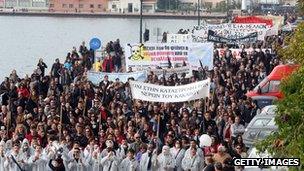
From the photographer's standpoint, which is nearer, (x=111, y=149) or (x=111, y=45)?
(x=111, y=149)

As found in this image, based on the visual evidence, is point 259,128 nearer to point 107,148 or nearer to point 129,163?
point 129,163

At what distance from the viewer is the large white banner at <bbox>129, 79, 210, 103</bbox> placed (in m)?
18.1

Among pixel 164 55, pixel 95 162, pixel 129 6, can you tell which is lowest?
pixel 129 6

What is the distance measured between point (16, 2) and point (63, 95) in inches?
5272

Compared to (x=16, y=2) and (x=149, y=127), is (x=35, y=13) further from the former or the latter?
(x=149, y=127)

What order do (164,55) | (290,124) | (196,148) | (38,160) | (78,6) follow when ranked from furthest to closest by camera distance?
1. (78,6)
2. (164,55)
3. (38,160)
4. (196,148)
5. (290,124)

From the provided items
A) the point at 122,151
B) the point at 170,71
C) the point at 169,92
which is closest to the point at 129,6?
the point at 170,71

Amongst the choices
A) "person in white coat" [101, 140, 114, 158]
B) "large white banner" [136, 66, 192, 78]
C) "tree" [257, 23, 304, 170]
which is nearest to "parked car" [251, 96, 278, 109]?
"large white banner" [136, 66, 192, 78]

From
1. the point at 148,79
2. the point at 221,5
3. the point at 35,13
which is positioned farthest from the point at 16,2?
the point at 148,79

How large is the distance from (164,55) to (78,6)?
120 meters

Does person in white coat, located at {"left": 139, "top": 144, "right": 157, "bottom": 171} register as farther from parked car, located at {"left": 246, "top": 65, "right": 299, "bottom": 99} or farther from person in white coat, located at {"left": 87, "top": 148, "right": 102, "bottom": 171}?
parked car, located at {"left": 246, "top": 65, "right": 299, "bottom": 99}

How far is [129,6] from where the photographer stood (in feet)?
483

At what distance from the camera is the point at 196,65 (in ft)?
86.8

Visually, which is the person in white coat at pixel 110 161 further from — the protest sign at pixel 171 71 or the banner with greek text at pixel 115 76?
the protest sign at pixel 171 71
